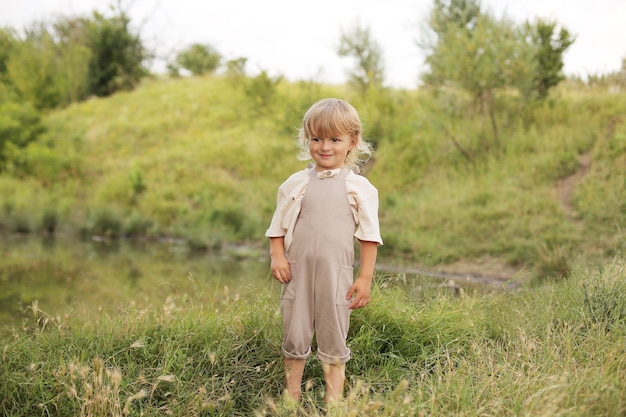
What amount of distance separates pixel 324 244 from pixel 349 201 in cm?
30

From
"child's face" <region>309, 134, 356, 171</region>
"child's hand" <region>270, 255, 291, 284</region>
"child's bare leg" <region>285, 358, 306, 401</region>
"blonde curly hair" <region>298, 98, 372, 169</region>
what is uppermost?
"blonde curly hair" <region>298, 98, 372, 169</region>

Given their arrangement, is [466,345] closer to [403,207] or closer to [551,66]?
[403,207]

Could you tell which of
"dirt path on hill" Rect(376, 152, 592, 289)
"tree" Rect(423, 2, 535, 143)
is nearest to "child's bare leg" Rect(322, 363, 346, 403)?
"dirt path on hill" Rect(376, 152, 592, 289)

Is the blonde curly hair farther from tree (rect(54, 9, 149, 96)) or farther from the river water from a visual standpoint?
tree (rect(54, 9, 149, 96))

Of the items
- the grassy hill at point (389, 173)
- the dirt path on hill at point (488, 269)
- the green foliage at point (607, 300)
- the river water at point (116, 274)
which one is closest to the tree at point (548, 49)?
the grassy hill at point (389, 173)

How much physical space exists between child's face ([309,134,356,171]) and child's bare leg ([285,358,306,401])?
44.4 inches

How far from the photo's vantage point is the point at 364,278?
370 cm

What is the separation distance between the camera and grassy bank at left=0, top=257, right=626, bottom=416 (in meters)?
3.13

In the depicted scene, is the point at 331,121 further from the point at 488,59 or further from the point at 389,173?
the point at 389,173

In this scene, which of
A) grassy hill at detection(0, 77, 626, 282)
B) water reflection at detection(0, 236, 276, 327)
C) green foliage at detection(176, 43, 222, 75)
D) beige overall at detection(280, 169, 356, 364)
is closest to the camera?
beige overall at detection(280, 169, 356, 364)

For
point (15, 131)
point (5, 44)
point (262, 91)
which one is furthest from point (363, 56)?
point (5, 44)

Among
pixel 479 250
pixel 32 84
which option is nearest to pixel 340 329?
pixel 479 250

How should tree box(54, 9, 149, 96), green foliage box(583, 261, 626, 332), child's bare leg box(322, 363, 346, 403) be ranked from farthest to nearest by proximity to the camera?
tree box(54, 9, 149, 96), green foliage box(583, 261, 626, 332), child's bare leg box(322, 363, 346, 403)

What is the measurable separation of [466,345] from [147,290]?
5.60m
